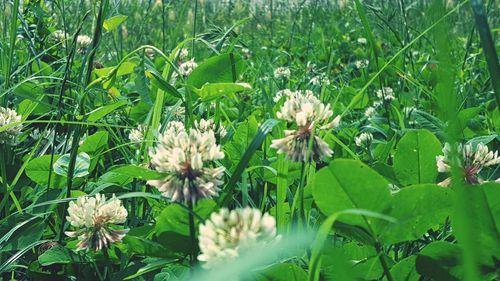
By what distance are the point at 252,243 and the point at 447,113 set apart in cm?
21

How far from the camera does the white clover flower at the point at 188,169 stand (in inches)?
27.6

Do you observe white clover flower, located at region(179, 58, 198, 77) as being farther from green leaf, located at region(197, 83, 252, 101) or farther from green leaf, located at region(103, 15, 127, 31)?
green leaf, located at region(197, 83, 252, 101)

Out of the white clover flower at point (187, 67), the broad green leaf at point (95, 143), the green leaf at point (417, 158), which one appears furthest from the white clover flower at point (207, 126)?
the white clover flower at point (187, 67)

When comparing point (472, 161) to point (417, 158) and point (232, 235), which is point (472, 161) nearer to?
point (417, 158)

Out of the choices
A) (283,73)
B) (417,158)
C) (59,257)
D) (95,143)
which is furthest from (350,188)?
(283,73)

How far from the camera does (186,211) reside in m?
0.75

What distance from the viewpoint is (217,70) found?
1301 millimetres

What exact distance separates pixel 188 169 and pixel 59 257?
11.6 inches

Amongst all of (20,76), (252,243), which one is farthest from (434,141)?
(20,76)

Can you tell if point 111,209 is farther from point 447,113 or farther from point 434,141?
point 447,113

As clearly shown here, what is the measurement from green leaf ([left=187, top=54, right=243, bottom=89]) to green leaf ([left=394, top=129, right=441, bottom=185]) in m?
0.47

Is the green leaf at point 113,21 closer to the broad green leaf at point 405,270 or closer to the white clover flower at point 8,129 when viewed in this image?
the white clover flower at point 8,129

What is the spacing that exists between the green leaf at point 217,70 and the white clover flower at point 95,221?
1.57 feet

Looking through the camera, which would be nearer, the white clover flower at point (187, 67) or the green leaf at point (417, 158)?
the green leaf at point (417, 158)
